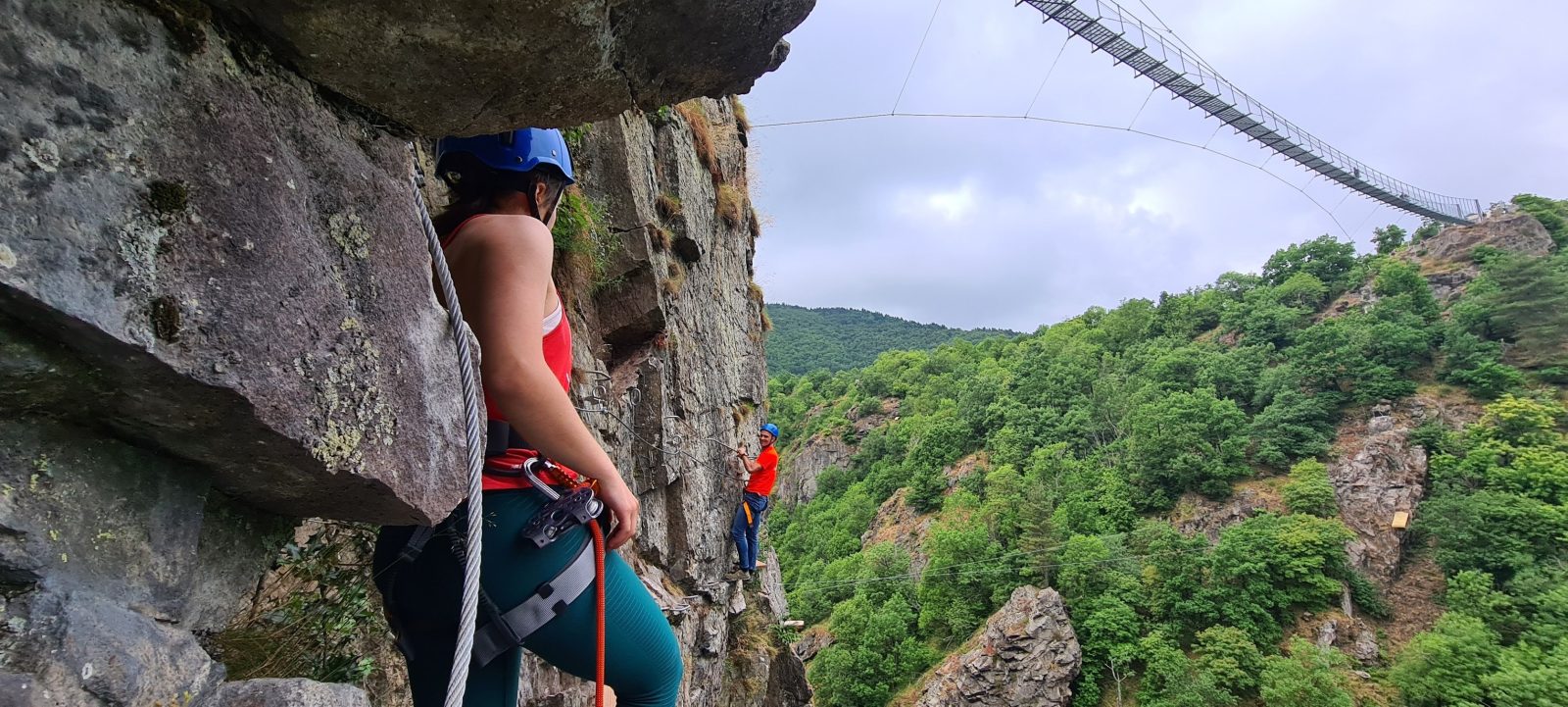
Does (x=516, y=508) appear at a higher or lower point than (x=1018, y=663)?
higher

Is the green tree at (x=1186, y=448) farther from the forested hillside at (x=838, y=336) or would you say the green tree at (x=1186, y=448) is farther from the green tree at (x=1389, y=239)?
the forested hillside at (x=838, y=336)

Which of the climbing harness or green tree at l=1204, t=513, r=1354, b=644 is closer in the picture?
the climbing harness

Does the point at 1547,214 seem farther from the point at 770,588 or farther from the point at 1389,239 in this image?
the point at 770,588

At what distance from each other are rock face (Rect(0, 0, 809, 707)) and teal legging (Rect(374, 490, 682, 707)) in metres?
0.26

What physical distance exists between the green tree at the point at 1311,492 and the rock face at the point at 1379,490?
1.16m

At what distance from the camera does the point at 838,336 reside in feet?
483

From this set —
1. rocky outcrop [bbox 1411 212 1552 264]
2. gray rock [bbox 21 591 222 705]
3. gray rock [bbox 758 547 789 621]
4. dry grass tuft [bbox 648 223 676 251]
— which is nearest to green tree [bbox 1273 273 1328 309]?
rocky outcrop [bbox 1411 212 1552 264]

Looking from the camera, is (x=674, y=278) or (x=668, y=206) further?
(x=674, y=278)

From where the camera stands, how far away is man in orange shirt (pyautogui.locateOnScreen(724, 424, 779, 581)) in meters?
11.5

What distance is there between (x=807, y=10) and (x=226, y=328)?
1546 mm

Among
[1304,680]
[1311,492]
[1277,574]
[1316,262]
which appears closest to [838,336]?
[1316,262]

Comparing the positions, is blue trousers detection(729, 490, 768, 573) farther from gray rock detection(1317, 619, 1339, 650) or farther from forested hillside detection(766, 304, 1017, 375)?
forested hillside detection(766, 304, 1017, 375)

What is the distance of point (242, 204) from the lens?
4.41 feet

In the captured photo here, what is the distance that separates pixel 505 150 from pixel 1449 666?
4632cm
